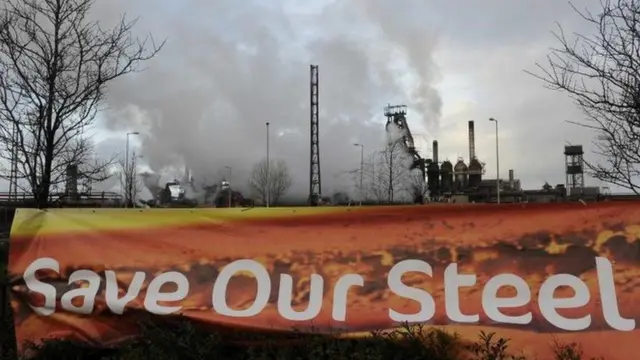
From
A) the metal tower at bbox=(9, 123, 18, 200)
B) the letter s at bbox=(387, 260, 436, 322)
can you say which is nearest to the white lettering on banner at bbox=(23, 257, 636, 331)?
the letter s at bbox=(387, 260, 436, 322)

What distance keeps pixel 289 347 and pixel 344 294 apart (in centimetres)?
60

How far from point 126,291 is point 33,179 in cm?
316

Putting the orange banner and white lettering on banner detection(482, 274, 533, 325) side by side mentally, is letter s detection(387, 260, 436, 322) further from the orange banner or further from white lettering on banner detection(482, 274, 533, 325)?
A: white lettering on banner detection(482, 274, 533, 325)

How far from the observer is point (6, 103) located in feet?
25.2

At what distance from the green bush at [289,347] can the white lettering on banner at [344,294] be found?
0.16m

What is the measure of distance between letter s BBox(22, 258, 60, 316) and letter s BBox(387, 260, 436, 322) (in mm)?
2881

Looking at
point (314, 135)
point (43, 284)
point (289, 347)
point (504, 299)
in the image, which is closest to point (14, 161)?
point (43, 284)

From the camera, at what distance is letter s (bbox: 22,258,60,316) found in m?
5.33

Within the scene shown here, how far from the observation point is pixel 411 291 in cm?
493

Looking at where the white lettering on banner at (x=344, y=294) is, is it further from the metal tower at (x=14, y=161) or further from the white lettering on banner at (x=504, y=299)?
the metal tower at (x=14, y=161)

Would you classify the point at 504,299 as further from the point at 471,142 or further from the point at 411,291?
the point at 471,142

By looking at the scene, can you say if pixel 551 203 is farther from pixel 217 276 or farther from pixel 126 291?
pixel 126 291

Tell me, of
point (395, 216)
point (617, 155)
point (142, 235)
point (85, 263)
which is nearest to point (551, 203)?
point (395, 216)

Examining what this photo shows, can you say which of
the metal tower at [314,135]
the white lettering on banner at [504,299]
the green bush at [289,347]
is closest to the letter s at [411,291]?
the green bush at [289,347]
